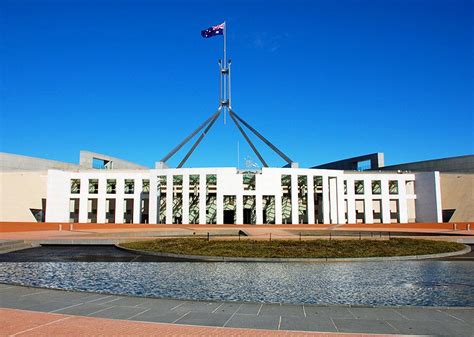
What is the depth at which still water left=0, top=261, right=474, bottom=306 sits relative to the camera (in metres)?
7.81

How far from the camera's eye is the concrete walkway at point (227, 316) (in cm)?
529

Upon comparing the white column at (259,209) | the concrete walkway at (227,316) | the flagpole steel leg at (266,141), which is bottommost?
the concrete walkway at (227,316)

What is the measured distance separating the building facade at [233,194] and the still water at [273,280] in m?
34.9

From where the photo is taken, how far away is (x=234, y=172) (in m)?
48.3

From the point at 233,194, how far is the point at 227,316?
42.0 metres

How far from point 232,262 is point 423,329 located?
29.2ft

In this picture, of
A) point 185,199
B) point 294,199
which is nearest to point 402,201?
point 294,199

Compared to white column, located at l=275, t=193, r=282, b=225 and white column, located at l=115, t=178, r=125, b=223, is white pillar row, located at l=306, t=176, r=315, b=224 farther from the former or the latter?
white column, located at l=115, t=178, r=125, b=223

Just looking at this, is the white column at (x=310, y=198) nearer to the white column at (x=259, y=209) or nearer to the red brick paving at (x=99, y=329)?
the white column at (x=259, y=209)

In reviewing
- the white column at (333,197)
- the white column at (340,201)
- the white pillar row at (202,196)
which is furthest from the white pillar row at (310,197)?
the white pillar row at (202,196)

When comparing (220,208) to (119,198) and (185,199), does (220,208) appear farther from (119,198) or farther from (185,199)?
(119,198)

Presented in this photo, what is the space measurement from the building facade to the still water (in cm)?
3489

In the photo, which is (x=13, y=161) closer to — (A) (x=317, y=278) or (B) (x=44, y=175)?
(B) (x=44, y=175)

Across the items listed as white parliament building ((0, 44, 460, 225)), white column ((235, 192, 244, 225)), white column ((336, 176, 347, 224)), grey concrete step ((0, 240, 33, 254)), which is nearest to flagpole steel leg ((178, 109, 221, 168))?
white parliament building ((0, 44, 460, 225))
